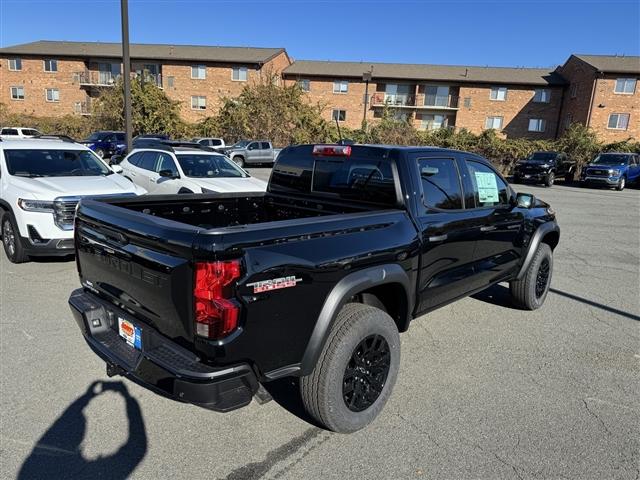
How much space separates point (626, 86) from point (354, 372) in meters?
45.3

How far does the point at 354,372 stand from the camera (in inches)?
120

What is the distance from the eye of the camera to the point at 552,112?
140 ft

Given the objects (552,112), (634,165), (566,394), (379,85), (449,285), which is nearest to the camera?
(566,394)

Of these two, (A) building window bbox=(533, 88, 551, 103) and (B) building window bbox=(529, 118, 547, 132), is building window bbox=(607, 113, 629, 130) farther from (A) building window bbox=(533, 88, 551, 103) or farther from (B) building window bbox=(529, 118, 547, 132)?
(A) building window bbox=(533, 88, 551, 103)

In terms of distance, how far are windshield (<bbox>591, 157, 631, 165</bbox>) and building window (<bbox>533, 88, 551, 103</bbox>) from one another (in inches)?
795

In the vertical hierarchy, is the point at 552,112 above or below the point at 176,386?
above

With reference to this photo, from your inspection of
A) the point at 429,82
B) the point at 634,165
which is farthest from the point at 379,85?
the point at 634,165

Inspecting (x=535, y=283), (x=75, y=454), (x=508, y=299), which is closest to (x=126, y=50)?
(x=508, y=299)

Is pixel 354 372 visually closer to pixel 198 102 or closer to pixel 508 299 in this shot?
pixel 508 299

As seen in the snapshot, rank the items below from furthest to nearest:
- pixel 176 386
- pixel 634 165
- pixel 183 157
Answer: pixel 634 165 → pixel 183 157 → pixel 176 386

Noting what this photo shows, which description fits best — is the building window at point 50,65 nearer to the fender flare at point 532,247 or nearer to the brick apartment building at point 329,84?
the brick apartment building at point 329,84

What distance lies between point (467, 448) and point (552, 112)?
46950mm

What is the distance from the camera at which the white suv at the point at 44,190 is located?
598cm

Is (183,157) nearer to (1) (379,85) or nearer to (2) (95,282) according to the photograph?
(2) (95,282)
